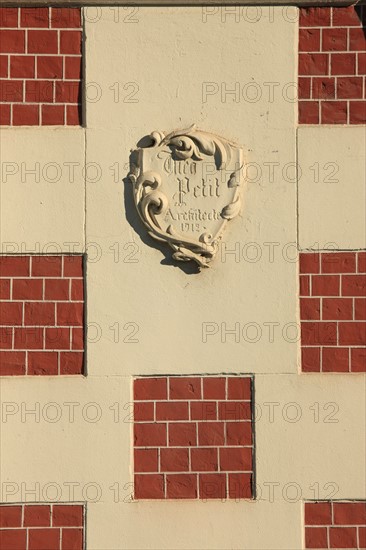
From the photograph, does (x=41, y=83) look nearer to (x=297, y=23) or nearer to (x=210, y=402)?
(x=297, y=23)

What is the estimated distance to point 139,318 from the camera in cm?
607

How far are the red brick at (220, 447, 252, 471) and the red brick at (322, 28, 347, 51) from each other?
85.8 inches

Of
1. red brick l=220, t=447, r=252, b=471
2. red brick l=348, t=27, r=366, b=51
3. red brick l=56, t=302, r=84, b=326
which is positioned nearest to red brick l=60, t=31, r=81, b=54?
red brick l=56, t=302, r=84, b=326

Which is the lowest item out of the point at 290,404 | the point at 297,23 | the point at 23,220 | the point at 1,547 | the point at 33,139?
the point at 1,547

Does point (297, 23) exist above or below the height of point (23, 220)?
above

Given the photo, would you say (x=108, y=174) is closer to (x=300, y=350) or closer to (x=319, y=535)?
(x=300, y=350)

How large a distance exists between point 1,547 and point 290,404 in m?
1.67

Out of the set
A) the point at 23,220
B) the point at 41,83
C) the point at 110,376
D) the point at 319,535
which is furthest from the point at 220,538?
the point at 41,83

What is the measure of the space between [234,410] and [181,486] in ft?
1.58

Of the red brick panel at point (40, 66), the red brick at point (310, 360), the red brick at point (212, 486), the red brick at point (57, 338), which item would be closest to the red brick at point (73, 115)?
the red brick panel at point (40, 66)

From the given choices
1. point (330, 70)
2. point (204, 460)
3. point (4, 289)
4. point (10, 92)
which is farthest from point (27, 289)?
point (330, 70)

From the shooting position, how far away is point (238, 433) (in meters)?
6.06

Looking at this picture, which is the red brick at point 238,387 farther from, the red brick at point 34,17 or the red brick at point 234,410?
the red brick at point 34,17

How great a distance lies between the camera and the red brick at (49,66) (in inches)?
242
